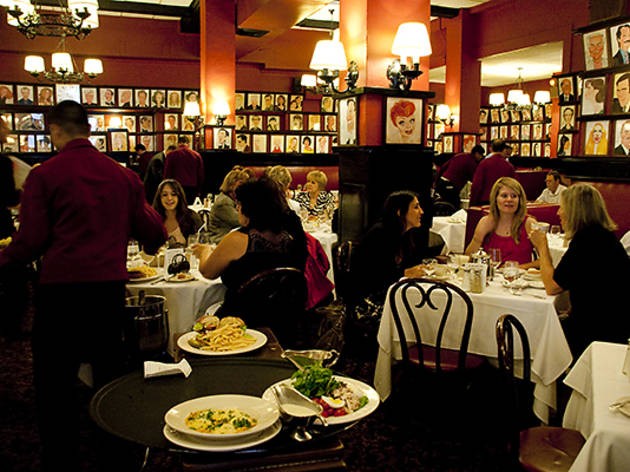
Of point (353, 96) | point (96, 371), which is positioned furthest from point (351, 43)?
point (96, 371)

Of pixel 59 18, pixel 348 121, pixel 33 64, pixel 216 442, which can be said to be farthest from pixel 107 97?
pixel 216 442

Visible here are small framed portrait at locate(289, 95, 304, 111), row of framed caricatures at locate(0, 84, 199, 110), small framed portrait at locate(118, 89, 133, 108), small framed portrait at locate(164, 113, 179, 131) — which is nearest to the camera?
row of framed caricatures at locate(0, 84, 199, 110)

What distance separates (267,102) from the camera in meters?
15.1

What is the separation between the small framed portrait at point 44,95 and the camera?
13.2 meters

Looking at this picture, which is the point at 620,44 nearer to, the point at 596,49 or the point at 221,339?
the point at 596,49

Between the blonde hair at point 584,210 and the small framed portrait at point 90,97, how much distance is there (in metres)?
11.9

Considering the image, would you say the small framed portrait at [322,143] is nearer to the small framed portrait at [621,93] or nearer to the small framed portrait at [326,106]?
the small framed portrait at [326,106]

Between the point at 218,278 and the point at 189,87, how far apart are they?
36.2ft

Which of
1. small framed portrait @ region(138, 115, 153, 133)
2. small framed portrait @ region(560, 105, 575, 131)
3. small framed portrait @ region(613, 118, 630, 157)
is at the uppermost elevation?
small framed portrait @ region(138, 115, 153, 133)

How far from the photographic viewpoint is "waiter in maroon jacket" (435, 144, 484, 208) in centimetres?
1073

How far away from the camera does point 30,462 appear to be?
125 inches

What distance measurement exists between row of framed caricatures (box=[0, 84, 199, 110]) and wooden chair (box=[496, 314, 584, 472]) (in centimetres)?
1253

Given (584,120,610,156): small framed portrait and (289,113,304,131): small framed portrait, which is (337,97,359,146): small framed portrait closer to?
(584,120,610,156): small framed portrait

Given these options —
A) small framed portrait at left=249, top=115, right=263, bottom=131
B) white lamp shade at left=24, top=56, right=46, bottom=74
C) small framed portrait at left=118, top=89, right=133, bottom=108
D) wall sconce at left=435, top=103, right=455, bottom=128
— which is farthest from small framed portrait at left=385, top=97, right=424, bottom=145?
small framed portrait at left=249, top=115, right=263, bottom=131
